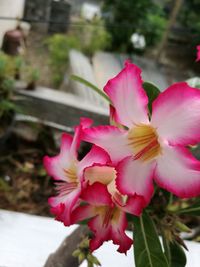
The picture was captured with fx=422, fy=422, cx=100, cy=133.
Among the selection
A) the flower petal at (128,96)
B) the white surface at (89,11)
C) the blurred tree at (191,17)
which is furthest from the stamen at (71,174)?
the blurred tree at (191,17)

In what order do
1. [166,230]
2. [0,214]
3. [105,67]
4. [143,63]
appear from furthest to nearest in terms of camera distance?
[143,63]
[105,67]
[0,214]
[166,230]

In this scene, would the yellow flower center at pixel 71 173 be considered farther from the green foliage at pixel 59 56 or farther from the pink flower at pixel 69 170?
the green foliage at pixel 59 56

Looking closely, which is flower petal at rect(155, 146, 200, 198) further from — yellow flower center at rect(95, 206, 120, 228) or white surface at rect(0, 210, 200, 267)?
white surface at rect(0, 210, 200, 267)

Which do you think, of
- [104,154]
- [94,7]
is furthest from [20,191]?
[94,7]

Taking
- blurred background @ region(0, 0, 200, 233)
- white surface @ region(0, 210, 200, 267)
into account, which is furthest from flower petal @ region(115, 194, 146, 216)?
white surface @ region(0, 210, 200, 267)

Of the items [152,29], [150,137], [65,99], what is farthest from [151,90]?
[152,29]

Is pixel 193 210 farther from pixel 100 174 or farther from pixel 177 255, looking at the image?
pixel 100 174

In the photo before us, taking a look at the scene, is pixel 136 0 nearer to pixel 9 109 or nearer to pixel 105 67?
pixel 105 67
